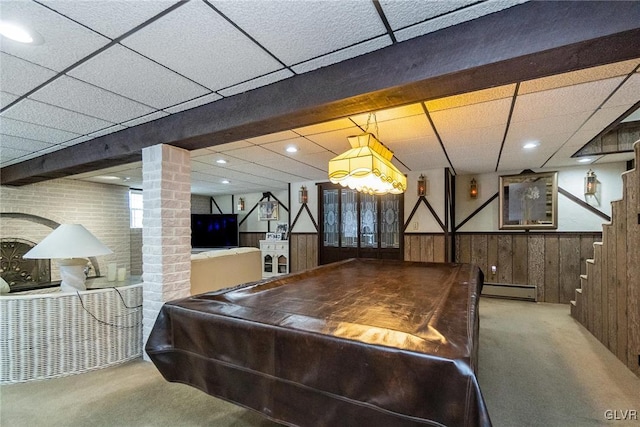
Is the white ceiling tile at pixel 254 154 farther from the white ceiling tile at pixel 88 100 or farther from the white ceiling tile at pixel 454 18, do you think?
the white ceiling tile at pixel 454 18

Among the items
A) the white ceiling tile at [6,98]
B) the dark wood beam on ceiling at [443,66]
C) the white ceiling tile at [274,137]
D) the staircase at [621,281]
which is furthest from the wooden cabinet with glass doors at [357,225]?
the white ceiling tile at [6,98]

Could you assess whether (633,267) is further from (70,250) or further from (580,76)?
(70,250)

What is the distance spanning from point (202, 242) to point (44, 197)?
3.33m

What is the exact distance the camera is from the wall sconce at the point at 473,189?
215 inches

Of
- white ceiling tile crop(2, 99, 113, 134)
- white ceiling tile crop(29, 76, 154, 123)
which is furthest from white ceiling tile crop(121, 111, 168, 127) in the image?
white ceiling tile crop(2, 99, 113, 134)

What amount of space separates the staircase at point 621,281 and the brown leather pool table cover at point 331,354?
1852 mm

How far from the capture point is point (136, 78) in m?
1.92

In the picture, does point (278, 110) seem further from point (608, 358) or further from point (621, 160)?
point (621, 160)

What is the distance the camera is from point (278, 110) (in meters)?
2.00

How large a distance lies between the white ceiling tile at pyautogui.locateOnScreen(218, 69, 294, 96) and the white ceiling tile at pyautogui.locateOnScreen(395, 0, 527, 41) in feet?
2.41

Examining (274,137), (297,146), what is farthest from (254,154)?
(274,137)

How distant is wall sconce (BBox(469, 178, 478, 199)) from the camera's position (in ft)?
17.9

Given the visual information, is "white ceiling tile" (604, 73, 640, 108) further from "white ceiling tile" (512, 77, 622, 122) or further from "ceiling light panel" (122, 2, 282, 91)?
"ceiling light panel" (122, 2, 282, 91)

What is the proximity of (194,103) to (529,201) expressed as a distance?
214 inches
